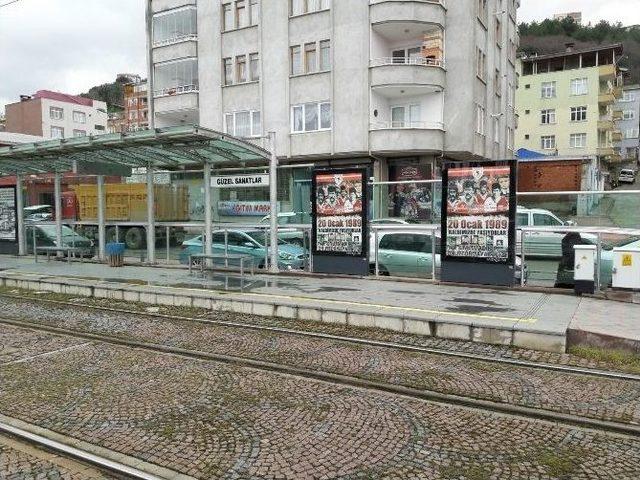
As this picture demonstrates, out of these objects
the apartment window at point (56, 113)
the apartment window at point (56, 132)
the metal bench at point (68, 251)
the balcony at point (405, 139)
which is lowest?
the metal bench at point (68, 251)

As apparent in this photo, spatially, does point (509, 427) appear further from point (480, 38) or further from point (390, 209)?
point (480, 38)

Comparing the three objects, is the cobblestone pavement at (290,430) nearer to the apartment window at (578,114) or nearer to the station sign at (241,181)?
the station sign at (241,181)

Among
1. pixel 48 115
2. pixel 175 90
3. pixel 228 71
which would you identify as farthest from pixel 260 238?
pixel 48 115

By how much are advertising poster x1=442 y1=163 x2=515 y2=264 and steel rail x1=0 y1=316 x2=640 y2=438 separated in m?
6.06

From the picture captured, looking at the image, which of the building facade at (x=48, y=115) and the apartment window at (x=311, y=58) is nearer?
the apartment window at (x=311, y=58)

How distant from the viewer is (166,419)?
5.36m

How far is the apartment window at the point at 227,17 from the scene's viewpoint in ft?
106

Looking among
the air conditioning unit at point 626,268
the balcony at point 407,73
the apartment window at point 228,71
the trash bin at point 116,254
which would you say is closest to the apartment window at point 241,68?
the apartment window at point 228,71

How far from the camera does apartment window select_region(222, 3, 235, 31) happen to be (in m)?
32.4

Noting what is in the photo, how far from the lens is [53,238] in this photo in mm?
19672

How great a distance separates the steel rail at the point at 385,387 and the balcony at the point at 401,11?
76.3 ft

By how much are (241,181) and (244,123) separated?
728 inches

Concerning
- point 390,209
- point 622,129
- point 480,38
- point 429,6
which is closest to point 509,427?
point 390,209

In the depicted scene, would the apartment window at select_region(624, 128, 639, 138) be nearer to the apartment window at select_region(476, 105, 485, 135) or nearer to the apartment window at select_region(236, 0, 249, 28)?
the apartment window at select_region(476, 105, 485, 135)
